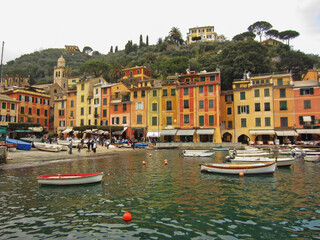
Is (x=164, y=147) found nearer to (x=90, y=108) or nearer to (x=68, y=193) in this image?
(x=90, y=108)

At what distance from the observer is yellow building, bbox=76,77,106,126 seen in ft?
205

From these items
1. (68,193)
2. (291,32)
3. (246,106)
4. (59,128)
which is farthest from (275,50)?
(68,193)

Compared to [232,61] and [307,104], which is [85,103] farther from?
[307,104]

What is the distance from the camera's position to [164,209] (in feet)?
33.7

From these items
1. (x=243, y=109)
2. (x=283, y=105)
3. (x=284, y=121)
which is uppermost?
(x=283, y=105)

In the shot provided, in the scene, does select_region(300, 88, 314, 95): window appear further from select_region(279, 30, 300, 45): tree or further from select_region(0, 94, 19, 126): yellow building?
select_region(279, 30, 300, 45): tree

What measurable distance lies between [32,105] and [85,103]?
15707mm

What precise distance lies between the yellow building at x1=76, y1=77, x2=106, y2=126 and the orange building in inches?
493

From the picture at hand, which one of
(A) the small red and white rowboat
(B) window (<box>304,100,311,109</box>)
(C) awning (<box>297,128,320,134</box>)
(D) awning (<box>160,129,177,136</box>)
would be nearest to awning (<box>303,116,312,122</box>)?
(C) awning (<box>297,128,320,134</box>)

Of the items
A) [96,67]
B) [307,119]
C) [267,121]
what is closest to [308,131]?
[307,119]

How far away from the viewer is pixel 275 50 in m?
90.9

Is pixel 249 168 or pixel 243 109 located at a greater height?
pixel 243 109

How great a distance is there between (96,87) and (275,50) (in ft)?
242

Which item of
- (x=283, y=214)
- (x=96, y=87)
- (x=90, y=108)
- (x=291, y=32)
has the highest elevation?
(x=291, y=32)
